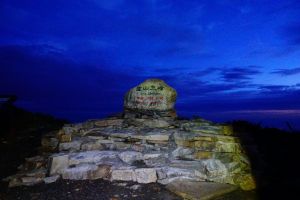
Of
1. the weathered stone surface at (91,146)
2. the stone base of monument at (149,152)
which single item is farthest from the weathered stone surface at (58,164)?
the weathered stone surface at (91,146)

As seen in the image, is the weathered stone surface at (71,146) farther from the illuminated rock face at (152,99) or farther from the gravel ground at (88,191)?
the illuminated rock face at (152,99)

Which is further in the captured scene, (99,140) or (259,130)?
(259,130)

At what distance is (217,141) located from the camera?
961cm

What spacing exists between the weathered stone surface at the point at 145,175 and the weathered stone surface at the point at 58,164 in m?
1.91

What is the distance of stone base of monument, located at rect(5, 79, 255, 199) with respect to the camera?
8.17 metres

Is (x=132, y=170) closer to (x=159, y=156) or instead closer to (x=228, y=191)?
(x=159, y=156)

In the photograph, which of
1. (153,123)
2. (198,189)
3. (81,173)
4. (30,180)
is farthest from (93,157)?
(198,189)

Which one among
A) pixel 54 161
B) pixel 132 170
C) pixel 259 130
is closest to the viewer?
pixel 132 170

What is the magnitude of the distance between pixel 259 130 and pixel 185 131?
7165mm

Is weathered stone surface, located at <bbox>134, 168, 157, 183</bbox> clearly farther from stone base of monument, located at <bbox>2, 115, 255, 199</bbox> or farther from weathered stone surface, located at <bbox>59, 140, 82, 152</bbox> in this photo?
weathered stone surface, located at <bbox>59, 140, 82, 152</bbox>

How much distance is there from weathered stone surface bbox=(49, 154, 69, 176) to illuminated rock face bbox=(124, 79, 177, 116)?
3.69 m

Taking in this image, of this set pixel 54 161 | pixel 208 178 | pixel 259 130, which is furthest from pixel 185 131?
pixel 259 130

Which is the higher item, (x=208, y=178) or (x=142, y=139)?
(x=142, y=139)

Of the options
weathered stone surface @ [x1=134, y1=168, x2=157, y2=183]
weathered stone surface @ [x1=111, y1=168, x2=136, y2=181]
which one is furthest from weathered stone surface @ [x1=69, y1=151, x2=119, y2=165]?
weathered stone surface @ [x1=134, y1=168, x2=157, y2=183]
